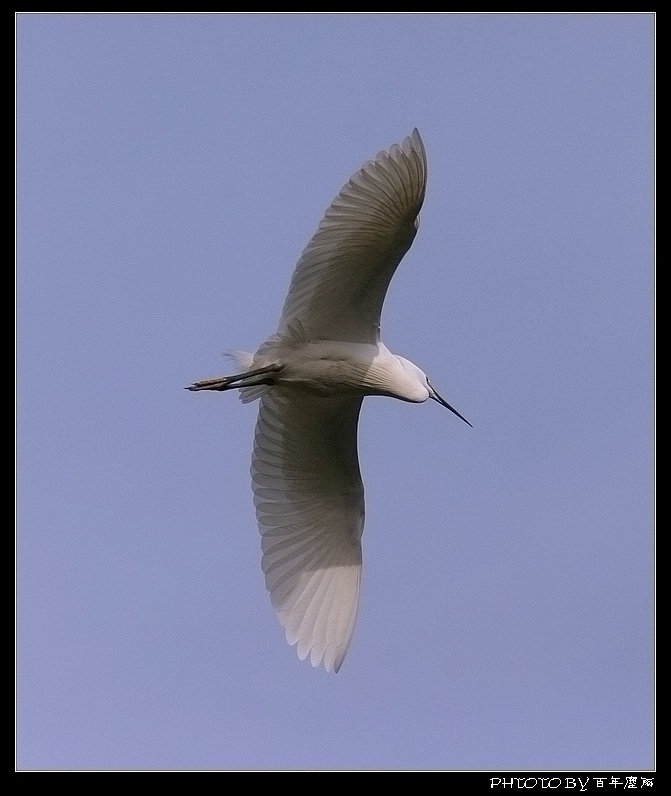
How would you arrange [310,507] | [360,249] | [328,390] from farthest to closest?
[310,507], [328,390], [360,249]

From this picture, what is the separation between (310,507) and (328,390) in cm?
118

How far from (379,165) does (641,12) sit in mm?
2998

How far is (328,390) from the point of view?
7828 mm

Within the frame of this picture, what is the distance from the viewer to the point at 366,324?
776cm

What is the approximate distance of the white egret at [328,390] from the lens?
7.05m

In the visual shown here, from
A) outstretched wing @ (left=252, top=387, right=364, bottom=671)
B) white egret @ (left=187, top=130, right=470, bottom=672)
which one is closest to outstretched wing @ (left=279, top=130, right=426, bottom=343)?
white egret @ (left=187, top=130, right=470, bottom=672)

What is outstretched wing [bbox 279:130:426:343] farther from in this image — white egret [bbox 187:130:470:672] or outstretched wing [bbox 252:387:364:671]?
outstretched wing [bbox 252:387:364:671]

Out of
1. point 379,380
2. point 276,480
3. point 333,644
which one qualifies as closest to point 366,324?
point 379,380

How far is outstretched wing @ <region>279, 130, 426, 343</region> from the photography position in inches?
270

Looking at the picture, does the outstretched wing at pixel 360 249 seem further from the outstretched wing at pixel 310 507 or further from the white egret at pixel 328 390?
the outstretched wing at pixel 310 507

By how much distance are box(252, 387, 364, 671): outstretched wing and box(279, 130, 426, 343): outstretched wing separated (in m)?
0.64

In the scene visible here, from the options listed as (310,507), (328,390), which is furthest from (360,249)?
(310,507)

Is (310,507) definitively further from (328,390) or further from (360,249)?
(360,249)

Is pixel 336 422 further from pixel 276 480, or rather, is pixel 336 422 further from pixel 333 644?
pixel 333 644
